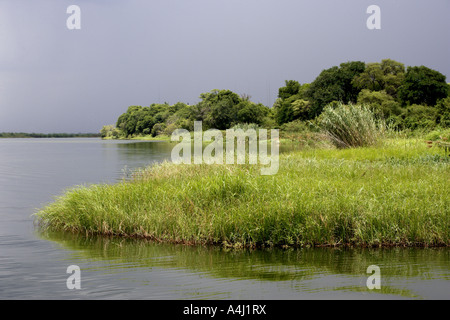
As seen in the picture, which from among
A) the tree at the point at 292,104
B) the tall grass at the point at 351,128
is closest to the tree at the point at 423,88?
the tree at the point at 292,104

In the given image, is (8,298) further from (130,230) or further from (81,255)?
(130,230)

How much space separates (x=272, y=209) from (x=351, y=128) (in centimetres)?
1116

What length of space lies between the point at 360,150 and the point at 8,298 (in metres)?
13.5

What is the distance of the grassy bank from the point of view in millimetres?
8211

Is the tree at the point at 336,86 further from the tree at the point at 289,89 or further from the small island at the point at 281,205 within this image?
the small island at the point at 281,205

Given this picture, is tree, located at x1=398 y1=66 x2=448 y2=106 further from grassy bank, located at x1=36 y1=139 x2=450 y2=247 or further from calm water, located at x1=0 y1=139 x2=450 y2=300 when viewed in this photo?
calm water, located at x1=0 y1=139 x2=450 y2=300

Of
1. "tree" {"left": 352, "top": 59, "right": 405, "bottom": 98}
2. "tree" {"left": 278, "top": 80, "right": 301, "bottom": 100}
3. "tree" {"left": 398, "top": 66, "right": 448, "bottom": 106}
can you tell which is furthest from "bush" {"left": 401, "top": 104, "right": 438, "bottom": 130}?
"tree" {"left": 278, "top": 80, "right": 301, "bottom": 100}

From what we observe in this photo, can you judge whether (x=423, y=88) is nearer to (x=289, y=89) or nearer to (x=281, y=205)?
(x=289, y=89)

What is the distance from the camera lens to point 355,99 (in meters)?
62.0

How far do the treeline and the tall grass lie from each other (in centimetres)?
1442

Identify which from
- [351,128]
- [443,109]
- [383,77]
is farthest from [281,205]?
[383,77]

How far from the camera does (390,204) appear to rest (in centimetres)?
865

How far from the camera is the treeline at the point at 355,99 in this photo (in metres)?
46.1
